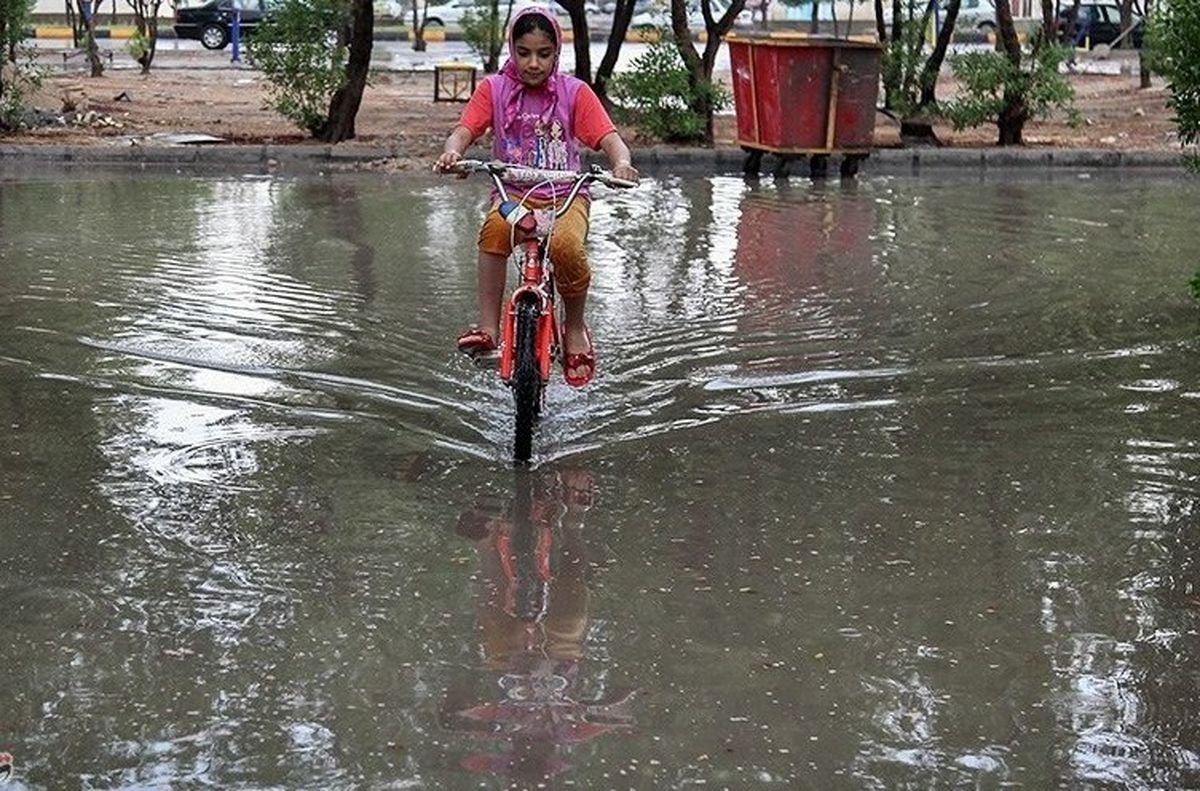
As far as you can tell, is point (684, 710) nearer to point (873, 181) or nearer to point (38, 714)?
point (38, 714)

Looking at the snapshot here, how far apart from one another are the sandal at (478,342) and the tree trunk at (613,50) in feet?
45.9

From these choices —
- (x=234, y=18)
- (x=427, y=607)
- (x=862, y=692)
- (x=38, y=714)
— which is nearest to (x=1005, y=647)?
(x=862, y=692)

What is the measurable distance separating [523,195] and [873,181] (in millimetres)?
11387

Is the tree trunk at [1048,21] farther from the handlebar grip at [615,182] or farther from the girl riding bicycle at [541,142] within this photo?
the handlebar grip at [615,182]

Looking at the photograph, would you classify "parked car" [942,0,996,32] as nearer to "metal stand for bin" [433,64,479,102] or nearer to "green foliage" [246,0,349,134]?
"metal stand for bin" [433,64,479,102]

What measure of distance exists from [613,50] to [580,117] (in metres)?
14.7

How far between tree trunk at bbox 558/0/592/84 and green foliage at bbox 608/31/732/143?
2.29ft

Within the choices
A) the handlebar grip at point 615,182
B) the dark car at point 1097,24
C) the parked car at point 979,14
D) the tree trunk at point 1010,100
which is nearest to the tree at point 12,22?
the tree trunk at point 1010,100

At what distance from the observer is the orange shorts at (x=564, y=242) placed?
7.39 m

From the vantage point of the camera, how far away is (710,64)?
832 inches

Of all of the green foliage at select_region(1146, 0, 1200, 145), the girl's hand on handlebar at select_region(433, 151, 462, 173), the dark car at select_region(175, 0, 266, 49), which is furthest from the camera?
the dark car at select_region(175, 0, 266, 49)

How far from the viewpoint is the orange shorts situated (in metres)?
7.39

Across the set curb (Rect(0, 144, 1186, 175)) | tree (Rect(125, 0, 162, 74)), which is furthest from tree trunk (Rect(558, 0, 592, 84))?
tree (Rect(125, 0, 162, 74))

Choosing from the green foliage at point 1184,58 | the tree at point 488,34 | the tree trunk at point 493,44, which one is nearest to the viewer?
the green foliage at point 1184,58
